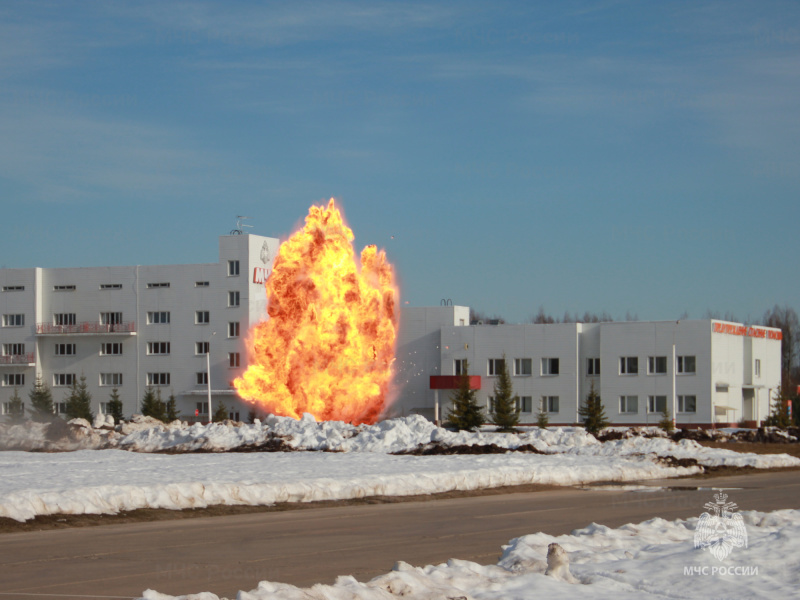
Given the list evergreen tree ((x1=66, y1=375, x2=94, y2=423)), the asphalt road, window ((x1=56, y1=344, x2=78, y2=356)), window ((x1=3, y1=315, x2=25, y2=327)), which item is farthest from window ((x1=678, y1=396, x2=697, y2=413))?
window ((x1=3, y1=315, x2=25, y2=327))

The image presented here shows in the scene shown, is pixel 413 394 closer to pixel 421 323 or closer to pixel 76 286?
pixel 421 323

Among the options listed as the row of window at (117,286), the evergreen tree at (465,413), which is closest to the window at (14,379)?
the row of window at (117,286)

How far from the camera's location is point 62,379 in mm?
95938

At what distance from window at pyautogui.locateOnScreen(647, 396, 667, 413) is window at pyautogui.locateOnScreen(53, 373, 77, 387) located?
5284cm

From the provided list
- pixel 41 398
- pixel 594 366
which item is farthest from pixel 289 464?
pixel 41 398

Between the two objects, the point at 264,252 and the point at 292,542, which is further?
the point at 264,252

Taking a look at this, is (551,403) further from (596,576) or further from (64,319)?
(596,576)

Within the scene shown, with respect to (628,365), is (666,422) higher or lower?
lower

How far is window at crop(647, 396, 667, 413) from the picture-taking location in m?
77.9

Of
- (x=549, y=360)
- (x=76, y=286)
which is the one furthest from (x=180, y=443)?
(x=76, y=286)

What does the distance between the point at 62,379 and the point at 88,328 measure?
620 cm

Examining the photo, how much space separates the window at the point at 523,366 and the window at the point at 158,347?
32341mm

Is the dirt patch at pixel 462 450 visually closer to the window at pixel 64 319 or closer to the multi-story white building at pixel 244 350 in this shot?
the multi-story white building at pixel 244 350

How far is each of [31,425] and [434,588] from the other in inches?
1468
